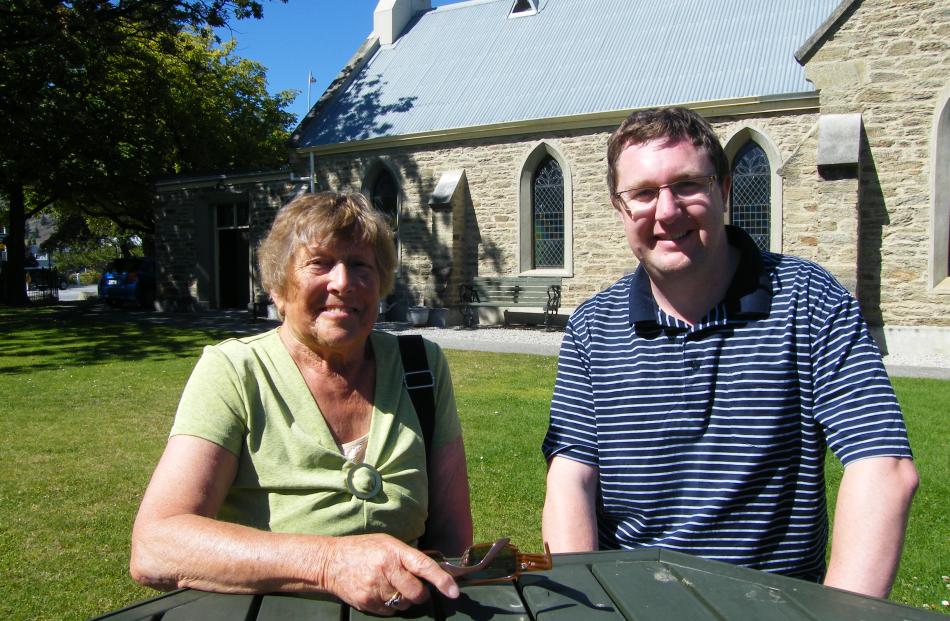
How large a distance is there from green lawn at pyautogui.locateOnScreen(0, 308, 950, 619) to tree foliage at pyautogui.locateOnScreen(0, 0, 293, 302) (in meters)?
7.68

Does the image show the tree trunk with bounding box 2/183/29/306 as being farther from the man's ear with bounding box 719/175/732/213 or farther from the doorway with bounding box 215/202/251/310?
the man's ear with bounding box 719/175/732/213

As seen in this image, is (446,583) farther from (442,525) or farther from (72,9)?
(72,9)

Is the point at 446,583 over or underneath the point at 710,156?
underneath

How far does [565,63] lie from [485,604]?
18418 mm

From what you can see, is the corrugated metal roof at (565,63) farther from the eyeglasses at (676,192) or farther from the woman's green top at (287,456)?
the woman's green top at (287,456)

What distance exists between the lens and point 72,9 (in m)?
16.1

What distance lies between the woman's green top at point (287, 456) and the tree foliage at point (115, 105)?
1588 centimetres

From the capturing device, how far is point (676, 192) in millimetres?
2203

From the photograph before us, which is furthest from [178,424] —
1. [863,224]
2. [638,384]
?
[863,224]

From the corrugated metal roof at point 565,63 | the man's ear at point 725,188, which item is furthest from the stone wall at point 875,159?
the man's ear at point 725,188

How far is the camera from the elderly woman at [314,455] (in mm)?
1704

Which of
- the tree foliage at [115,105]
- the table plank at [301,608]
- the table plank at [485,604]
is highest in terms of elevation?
the tree foliage at [115,105]

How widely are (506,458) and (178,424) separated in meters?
4.44

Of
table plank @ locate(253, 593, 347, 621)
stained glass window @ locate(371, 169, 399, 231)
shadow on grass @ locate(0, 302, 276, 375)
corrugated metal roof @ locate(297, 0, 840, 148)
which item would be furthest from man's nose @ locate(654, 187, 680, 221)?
stained glass window @ locate(371, 169, 399, 231)
